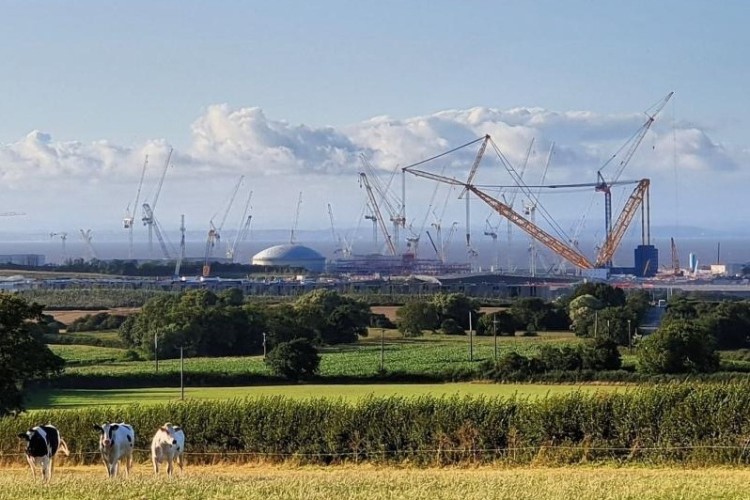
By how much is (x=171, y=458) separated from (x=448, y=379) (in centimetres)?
2979

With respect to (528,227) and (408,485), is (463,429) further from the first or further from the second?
(528,227)

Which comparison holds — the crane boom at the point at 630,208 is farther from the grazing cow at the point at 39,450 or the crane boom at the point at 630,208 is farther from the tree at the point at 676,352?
the grazing cow at the point at 39,450

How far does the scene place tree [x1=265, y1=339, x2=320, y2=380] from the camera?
54.9 m

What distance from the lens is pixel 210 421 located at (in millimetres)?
31094

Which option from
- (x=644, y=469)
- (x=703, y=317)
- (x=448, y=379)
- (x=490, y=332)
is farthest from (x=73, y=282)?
(x=644, y=469)

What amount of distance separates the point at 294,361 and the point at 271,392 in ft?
21.6

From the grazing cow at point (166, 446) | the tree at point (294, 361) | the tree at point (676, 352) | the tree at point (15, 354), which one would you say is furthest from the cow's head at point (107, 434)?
the tree at point (676, 352)

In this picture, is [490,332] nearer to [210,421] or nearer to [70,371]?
[70,371]

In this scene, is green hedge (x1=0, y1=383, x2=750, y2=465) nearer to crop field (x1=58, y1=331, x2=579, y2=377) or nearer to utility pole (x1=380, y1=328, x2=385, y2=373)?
crop field (x1=58, y1=331, x2=579, y2=377)

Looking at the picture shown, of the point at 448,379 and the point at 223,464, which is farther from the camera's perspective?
the point at 448,379

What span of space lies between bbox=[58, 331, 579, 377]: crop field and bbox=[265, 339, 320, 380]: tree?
0.61m

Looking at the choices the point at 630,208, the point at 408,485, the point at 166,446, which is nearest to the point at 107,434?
the point at 166,446

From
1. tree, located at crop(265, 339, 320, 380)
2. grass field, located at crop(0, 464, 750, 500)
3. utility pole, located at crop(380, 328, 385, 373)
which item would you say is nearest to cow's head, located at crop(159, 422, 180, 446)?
grass field, located at crop(0, 464, 750, 500)

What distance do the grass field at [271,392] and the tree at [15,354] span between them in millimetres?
10707
